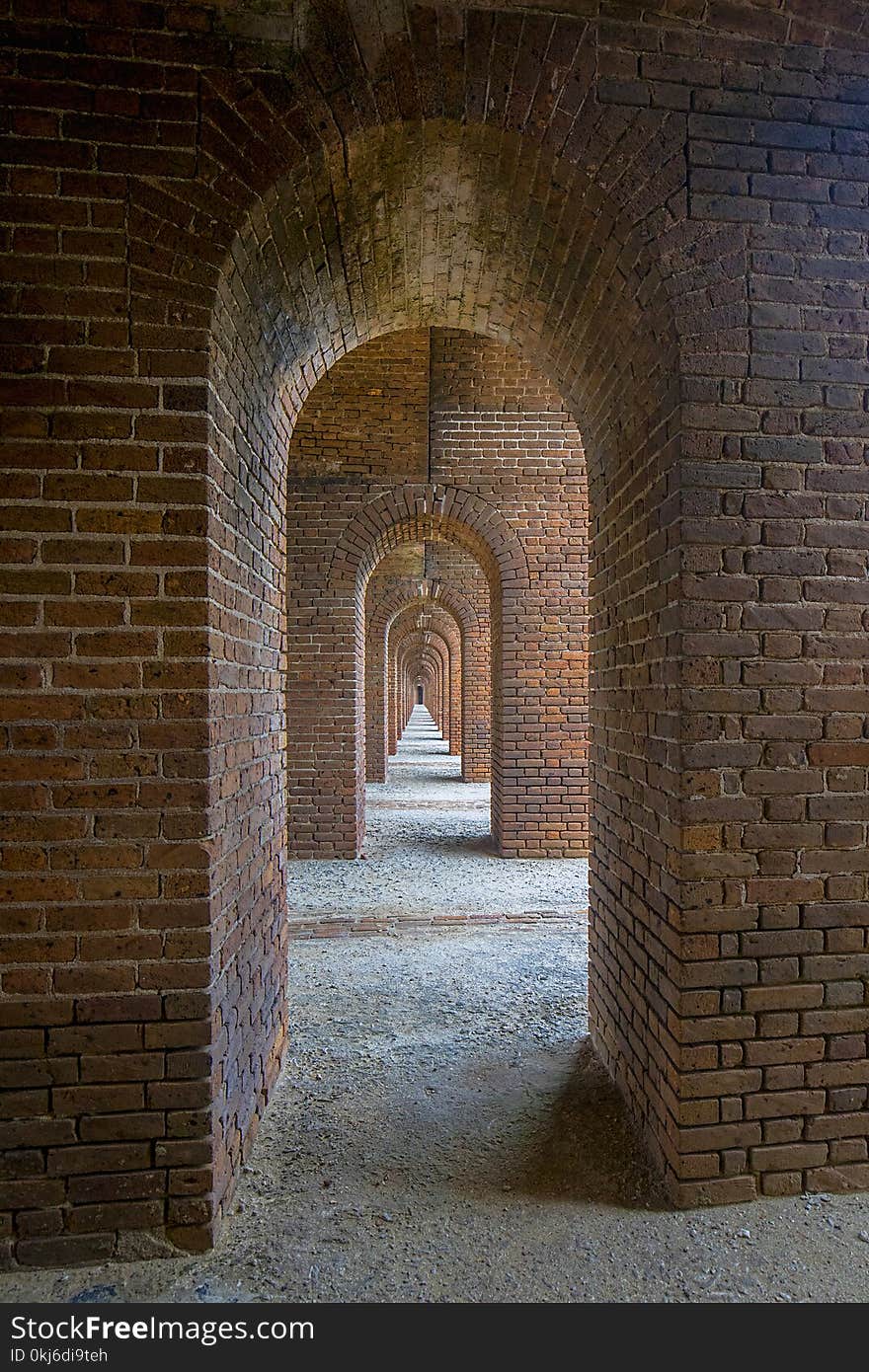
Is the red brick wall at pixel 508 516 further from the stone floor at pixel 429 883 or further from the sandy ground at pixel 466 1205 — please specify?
the sandy ground at pixel 466 1205

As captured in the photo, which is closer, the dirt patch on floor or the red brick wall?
the dirt patch on floor

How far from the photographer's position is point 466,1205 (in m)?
2.55

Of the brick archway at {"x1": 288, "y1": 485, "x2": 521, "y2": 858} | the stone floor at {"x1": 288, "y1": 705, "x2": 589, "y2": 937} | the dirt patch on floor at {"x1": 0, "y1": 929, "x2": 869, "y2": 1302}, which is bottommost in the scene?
the dirt patch on floor at {"x1": 0, "y1": 929, "x2": 869, "y2": 1302}

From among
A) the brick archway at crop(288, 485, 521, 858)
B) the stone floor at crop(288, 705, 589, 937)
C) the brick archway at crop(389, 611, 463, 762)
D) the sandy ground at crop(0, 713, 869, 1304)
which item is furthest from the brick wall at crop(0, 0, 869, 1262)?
the brick archway at crop(389, 611, 463, 762)

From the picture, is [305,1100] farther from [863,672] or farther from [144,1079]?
[863,672]

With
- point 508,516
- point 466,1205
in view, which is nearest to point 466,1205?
point 466,1205

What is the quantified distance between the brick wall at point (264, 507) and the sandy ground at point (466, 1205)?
130 millimetres

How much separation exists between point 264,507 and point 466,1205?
267 centimetres

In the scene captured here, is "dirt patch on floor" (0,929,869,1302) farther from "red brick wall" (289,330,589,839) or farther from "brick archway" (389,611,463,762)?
"brick archway" (389,611,463,762)

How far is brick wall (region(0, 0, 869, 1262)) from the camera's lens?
2238 mm

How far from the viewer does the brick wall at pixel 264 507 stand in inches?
88.1

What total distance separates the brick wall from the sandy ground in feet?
0.43

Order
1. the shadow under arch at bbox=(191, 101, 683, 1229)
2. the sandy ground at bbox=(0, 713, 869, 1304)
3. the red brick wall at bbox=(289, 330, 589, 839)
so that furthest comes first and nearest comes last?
the red brick wall at bbox=(289, 330, 589, 839) < the shadow under arch at bbox=(191, 101, 683, 1229) < the sandy ground at bbox=(0, 713, 869, 1304)

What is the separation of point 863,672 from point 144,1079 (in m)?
2.65
